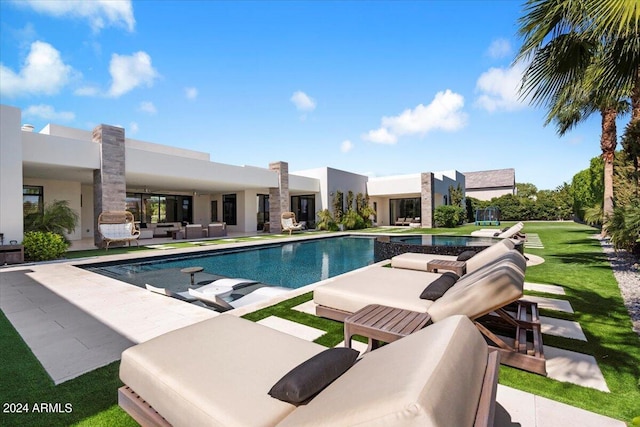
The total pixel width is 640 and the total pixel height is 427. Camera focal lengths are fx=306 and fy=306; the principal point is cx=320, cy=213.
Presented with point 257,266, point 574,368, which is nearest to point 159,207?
point 257,266

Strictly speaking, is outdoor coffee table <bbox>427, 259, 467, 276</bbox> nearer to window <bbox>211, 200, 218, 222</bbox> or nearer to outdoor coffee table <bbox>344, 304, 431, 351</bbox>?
outdoor coffee table <bbox>344, 304, 431, 351</bbox>

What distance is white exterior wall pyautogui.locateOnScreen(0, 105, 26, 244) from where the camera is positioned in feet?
29.3

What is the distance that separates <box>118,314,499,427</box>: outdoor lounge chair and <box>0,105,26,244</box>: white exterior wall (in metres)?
10.5

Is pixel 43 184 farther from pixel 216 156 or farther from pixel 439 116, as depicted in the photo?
pixel 439 116

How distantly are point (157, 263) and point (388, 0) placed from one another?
35.7 ft

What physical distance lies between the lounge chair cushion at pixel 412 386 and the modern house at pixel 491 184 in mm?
46829

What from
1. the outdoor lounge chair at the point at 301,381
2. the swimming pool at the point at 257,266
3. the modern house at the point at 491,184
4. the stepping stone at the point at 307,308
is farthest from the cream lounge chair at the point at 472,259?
the modern house at the point at 491,184

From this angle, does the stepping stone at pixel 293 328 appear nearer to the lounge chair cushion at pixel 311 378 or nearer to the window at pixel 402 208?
the lounge chair cushion at pixel 311 378

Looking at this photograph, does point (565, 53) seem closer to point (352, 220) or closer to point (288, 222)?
point (288, 222)

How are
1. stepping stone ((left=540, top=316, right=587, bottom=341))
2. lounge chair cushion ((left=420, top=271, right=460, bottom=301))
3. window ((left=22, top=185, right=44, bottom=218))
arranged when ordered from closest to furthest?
lounge chair cushion ((left=420, top=271, right=460, bottom=301))
stepping stone ((left=540, top=316, right=587, bottom=341))
window ((left=22, top=185, right=44, bottom=218))

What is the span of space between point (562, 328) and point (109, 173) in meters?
13.8

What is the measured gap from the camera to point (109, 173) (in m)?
11.6

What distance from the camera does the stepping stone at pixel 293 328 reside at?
3.43 meters

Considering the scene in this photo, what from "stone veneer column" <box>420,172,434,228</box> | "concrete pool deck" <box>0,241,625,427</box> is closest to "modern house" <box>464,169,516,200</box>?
"stone veneer column" <box>420,172,434,228</box>
